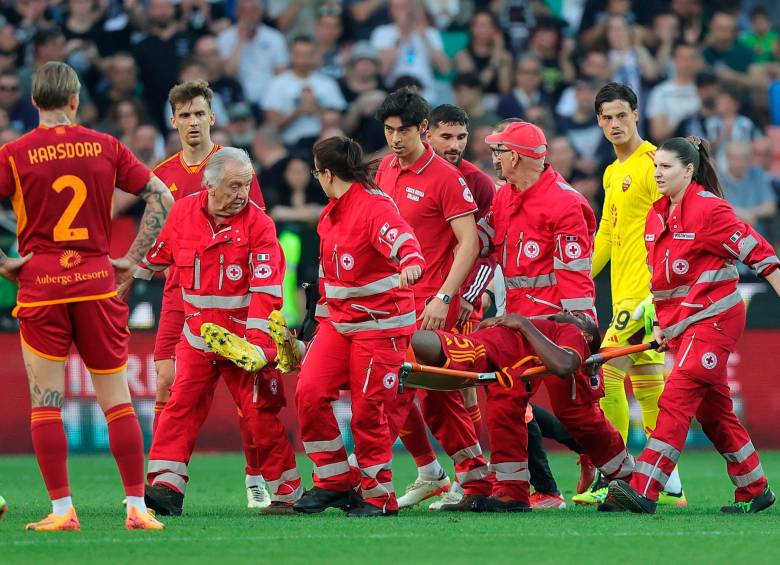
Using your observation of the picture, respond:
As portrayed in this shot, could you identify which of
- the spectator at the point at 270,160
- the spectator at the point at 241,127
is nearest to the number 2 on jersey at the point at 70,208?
the spectator at the point at 270,160

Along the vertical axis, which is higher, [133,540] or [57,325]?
[57,325]

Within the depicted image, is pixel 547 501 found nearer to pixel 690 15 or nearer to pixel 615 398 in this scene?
pixel 615 398

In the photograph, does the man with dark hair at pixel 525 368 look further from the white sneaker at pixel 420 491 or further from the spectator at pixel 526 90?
the spectator at pixel 526 90

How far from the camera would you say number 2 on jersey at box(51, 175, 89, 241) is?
745 centimetres

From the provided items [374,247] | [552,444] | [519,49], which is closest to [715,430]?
[374,247]

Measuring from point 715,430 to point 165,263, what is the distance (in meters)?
3.63

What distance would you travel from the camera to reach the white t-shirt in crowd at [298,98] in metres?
16.8

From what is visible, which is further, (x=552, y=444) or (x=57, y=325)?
(x=552, y=444)

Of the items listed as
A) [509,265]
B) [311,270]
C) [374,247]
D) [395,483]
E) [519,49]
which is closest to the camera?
[374,247]

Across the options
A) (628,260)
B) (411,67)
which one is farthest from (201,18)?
(628,260)

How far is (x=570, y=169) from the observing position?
16.2m

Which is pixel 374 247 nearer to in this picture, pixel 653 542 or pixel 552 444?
pixel 653 542

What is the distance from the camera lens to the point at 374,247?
8.57 meters

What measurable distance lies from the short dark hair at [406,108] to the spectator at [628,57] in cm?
868
